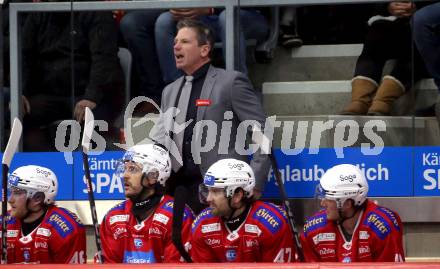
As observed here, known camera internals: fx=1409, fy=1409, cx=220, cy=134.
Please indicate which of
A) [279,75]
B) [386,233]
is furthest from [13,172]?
[386,233]

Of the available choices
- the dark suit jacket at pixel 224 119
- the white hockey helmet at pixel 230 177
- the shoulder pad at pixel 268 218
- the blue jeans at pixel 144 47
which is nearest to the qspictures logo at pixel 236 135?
the dark suit jacket at pixel 224 119

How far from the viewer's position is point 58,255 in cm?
918

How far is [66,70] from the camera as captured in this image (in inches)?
388

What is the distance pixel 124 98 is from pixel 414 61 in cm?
201

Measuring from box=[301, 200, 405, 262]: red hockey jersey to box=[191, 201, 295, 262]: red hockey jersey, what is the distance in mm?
Result: 174

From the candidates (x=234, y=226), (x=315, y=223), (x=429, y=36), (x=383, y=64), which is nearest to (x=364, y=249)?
(x=315, y=223)

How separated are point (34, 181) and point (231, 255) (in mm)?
1438

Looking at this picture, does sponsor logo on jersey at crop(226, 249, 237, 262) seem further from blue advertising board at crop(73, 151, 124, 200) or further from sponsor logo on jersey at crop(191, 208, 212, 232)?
blue advertising board at crop(73, 151, 124, 200)

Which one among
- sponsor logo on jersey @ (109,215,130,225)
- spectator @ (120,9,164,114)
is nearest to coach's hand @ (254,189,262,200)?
sponsor logo on jersey @ (109,215,130,225)

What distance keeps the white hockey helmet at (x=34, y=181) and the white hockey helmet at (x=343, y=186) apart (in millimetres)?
1791

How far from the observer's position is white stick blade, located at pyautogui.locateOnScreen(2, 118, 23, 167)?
9.18 meters

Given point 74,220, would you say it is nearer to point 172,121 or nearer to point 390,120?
point 172,121

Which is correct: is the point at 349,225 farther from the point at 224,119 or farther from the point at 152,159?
the point at 152,159

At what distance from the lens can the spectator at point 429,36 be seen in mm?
9367
